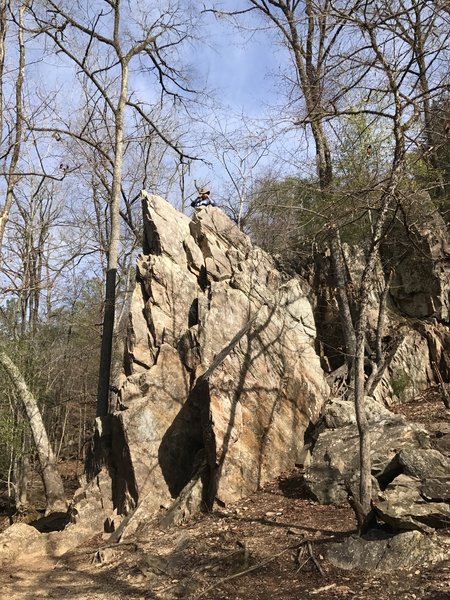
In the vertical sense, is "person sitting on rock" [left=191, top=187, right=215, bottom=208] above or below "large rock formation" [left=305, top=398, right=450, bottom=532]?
above

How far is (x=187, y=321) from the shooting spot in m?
11.0

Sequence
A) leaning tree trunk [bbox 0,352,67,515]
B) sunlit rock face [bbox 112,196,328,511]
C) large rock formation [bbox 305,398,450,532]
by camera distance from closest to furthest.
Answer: large rock formation [bbox 305,398,450,532] → sunlit rock face [bbox 112,196,328,511] → leaning tree trunk [bbox 0,352,67,515]

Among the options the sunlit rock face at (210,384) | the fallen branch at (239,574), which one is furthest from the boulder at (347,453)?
the fallen branch at (239,574)

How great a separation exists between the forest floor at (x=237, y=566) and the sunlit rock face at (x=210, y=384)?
2.22ft

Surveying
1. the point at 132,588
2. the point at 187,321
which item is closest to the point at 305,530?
the point at 132,588

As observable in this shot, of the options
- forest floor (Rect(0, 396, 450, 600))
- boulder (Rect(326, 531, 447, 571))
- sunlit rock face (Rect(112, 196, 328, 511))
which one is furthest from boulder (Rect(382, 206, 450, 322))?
boulder (Rect(326, 531, 447, 571))

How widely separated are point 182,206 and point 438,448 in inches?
717

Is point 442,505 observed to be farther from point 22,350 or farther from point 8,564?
point 22,350

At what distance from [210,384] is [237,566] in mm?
3153

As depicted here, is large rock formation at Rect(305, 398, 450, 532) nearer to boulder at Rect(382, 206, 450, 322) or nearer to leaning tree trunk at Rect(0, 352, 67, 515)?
boulder at Rect(382, 206, 450, 322)

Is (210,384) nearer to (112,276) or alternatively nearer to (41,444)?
(41,444)

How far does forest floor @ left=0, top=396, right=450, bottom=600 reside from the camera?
4.98 meters

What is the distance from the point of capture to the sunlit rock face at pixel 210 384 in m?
8.51

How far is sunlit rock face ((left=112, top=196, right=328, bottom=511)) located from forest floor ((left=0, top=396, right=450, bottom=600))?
68cm
